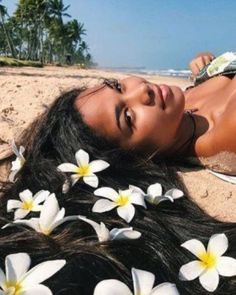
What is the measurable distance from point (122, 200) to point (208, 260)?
51 cm

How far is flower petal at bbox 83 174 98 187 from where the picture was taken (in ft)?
6.67

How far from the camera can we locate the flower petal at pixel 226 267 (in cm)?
128

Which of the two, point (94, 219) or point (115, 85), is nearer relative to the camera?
point (94, 219)

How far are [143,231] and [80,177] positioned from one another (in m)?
0.49

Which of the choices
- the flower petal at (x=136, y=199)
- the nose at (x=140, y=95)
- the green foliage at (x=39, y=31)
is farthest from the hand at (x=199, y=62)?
the green foliage at (x=39, y=31)

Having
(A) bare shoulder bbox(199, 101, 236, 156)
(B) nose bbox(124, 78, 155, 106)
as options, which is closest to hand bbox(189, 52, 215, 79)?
(A) bare shoulder bbox(199, 101, 236, 156)

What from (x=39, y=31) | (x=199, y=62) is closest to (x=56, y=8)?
(x=39, y=31)

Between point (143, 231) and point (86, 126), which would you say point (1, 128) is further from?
point (143, 231)

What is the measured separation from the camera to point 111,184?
91.3 inches

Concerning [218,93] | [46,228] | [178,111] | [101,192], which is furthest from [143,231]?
[218,93]

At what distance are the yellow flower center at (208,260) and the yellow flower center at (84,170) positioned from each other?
910mm

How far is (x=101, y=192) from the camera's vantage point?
5.88 ft

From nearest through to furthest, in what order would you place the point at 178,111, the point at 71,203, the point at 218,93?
the point at 71,203
the point at 178,111
the point at 218,93

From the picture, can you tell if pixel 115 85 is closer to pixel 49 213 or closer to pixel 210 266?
pixel 49 213
